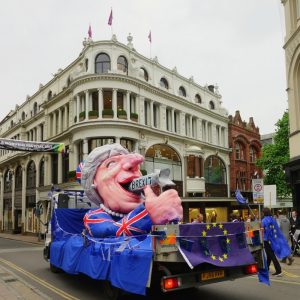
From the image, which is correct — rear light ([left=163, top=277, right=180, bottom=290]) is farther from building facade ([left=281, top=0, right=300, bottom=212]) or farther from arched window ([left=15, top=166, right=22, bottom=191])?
arched window ([left=15, top=166, right=22, bottom=191])

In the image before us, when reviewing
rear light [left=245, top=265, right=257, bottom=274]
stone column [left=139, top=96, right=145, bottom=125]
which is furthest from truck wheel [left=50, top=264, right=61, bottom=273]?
stone column [left=139, top=96, right=145, bottom=125]

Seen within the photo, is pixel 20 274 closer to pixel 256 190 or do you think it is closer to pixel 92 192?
pixel 92 192

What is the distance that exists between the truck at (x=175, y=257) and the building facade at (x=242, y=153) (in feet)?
104

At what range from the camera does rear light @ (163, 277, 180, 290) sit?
655 cm

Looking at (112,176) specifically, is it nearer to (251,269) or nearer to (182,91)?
(251,269)

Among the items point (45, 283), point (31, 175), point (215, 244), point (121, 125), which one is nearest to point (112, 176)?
point (215, 244)

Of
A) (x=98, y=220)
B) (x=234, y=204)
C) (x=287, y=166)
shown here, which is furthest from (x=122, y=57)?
(x=98, y=220)

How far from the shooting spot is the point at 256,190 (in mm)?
15133

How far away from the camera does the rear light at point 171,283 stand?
655 cm

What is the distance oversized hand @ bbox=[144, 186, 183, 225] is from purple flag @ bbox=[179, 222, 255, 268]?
59 centimetres

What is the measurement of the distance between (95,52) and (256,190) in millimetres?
17964

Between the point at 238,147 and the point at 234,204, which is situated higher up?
the point at 238,147

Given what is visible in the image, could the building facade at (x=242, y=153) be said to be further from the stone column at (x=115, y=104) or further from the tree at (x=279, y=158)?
the stone column at (x=115, y=104)

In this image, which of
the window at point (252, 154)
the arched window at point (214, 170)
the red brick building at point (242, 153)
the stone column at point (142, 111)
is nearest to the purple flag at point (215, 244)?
the stone column at point (142, 111)
